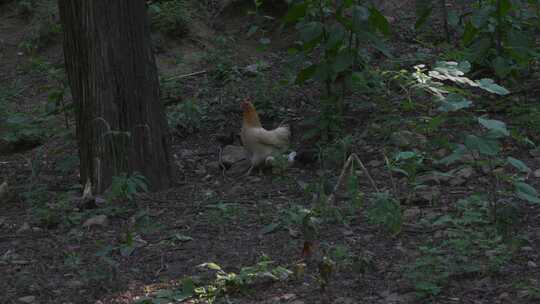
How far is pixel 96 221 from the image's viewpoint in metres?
4.92

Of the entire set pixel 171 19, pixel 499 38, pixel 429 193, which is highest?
pixel 499 38

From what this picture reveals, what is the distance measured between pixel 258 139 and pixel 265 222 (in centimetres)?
128

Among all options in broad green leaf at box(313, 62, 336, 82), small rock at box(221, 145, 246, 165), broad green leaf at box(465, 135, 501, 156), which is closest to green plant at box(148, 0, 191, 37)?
small rock at box(221, 145, 246, 165)

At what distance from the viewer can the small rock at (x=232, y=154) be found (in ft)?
20.2

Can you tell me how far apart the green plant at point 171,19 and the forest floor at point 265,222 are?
38.9 inches

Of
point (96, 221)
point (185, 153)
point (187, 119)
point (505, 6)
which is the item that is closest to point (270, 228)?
point (96, 221)

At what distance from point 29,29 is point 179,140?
3.52m

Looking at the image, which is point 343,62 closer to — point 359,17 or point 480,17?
point 359,17

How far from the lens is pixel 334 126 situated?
19.1 ft

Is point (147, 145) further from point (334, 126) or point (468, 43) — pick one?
point (468, 43)

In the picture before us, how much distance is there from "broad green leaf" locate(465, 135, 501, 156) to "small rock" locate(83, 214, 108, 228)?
221 centimetres

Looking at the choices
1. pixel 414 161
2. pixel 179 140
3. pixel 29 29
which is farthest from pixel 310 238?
pixel 29 29

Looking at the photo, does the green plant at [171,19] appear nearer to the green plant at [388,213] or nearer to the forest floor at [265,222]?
the forest floor at [265,222]

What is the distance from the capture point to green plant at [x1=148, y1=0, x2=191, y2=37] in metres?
8.52
